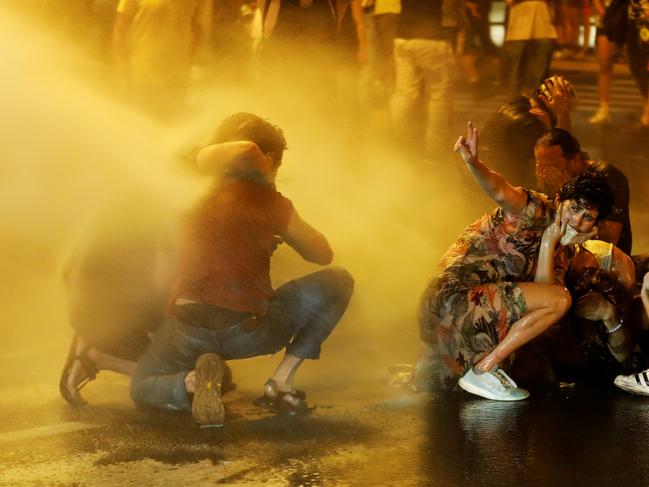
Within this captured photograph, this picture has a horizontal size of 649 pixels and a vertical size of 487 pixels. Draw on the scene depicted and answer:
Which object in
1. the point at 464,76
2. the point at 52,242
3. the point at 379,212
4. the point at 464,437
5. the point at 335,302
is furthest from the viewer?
the point at 464,76

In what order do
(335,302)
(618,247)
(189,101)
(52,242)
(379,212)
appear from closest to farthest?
1. (335,302)
2. (618,247)
3. (52,242)
4. (379,212)
5. (189,101)

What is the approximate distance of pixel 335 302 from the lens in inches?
228

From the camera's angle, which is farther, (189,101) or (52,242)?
A: (189,101)

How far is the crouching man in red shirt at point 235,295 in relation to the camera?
5.50 m

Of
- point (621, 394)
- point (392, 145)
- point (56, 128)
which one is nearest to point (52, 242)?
point (56, 128)

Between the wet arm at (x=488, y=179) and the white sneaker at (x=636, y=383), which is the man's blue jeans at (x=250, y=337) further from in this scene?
the white sneaker at (x=636, y=383)

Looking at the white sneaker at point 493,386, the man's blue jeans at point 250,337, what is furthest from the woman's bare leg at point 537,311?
the man's blue jeans at point 250,337

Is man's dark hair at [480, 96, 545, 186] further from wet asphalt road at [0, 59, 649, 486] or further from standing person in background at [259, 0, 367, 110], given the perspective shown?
standing person in background at [259, 0, 367, 110]

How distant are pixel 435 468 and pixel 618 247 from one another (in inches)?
101

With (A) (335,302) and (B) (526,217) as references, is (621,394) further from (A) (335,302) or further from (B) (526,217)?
(A) (335,302)

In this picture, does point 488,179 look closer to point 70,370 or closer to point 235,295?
point 235,295

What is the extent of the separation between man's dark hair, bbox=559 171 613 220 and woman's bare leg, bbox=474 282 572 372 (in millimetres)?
403

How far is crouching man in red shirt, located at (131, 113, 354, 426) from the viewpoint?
5504 mm

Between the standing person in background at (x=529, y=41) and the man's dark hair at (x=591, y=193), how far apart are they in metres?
7.07
